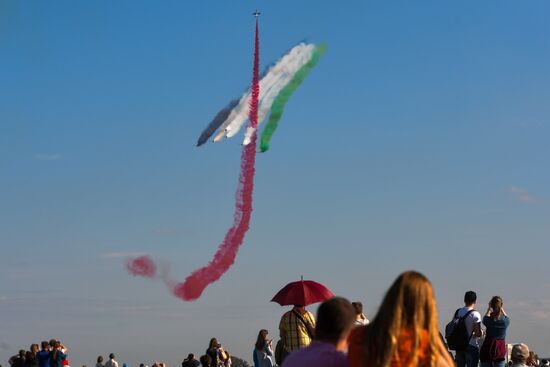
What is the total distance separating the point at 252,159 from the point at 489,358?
2359 centimetres

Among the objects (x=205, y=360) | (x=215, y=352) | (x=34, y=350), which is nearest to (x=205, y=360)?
(x=205, y=360)

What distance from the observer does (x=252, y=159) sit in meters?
38.5

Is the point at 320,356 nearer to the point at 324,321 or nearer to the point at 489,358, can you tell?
the point at 324,321

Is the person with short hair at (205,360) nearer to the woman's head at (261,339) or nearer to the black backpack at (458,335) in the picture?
the black backpack at (458,335)

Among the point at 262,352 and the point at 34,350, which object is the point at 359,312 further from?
the point at 34,350

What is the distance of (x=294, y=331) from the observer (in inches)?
536

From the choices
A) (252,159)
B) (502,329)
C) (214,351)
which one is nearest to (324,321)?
(502,329)

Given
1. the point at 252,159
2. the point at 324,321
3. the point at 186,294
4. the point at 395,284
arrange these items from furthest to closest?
the point at 186,294
the point at 252,159
the point at 324,321
the point at 395,284

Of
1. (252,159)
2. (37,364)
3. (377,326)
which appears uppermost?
(252,159)

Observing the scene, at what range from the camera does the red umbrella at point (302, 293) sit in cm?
1505

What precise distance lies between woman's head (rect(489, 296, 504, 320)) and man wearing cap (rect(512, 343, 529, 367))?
3.61 meters

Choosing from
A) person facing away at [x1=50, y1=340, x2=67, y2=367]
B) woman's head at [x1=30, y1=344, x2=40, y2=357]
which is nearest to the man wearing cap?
person facing away at [x1=50, y1=340, x2=67, y2=367]

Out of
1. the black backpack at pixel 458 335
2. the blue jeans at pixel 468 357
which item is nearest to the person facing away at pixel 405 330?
the black backpack at pixel 458 335

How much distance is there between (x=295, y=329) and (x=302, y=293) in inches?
59.7
